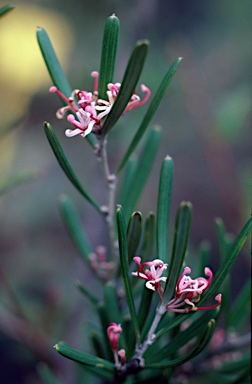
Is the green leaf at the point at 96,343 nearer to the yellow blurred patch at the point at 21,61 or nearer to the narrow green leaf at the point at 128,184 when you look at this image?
the narrow green leaf at the point at 128,184

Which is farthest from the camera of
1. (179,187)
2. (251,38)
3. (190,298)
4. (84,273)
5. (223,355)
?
(179,187)

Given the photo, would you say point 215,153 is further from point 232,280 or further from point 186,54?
point 232,280

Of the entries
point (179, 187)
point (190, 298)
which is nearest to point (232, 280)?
point (179, 187)

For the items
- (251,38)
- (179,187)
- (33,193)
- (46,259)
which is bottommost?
(179,187)

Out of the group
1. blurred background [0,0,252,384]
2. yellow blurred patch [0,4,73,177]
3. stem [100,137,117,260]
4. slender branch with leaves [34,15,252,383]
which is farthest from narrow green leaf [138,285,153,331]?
yellow blurred patch [0,4,73,177]

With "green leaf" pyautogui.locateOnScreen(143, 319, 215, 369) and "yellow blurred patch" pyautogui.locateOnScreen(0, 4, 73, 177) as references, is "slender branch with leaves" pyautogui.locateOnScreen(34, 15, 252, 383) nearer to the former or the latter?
"green leaf" pyautogui.locateOnScreen(143, 319, 215, 369)
